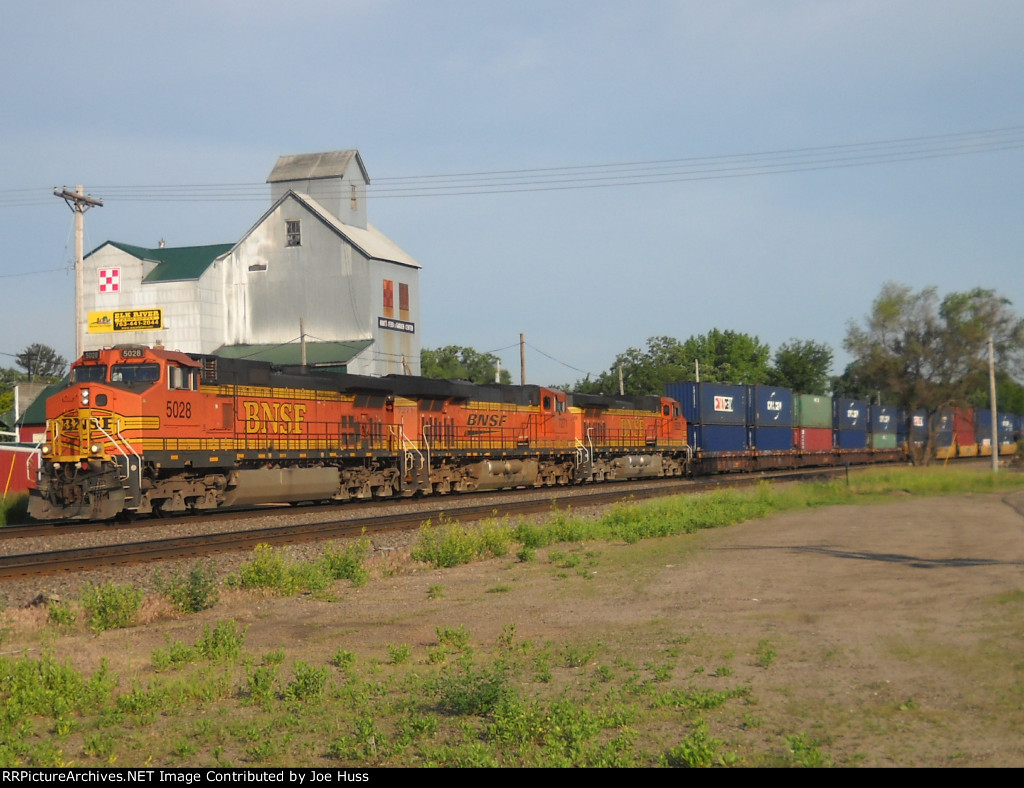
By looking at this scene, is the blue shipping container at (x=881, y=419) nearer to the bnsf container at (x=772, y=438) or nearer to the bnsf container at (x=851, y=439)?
the bnsf container at (x=851, y=439)

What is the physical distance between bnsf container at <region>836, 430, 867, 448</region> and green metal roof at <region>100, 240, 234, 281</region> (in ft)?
127

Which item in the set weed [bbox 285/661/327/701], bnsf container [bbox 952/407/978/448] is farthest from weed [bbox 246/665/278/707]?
bnsf container [bbox 952/407/978/448]

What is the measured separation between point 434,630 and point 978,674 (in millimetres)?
5282

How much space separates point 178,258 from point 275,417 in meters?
39.0

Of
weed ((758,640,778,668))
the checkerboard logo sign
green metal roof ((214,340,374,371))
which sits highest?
the checkerboard logo sign

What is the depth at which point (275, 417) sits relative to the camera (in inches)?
982

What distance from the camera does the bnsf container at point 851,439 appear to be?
55156 millimetres

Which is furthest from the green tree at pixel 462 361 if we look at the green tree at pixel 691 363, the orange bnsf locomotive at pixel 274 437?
the orange bnsf locomotive at pixel 274 437

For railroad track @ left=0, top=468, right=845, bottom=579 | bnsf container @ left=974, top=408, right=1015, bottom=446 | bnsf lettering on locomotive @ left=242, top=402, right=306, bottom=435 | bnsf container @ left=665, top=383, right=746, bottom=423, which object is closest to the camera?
railroad track @ left=0, top=468, right=845, bottom=579

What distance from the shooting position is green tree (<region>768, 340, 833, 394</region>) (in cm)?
9569

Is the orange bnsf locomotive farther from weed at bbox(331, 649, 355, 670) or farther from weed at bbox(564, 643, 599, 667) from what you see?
weed at bbox(564, 643, 599, 667)

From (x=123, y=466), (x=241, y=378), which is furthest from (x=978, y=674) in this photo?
(x=241, y=378)

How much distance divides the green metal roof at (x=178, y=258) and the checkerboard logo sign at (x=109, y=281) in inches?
65.3
